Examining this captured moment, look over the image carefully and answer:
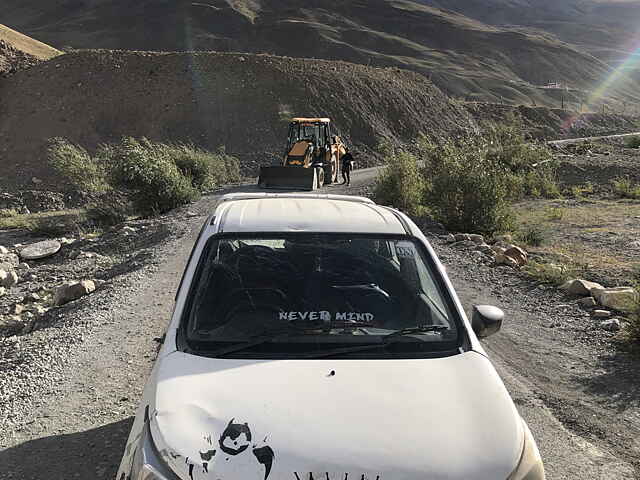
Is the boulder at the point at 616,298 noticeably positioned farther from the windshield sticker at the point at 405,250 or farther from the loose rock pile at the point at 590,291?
the windshield sticker at the point at 405,250

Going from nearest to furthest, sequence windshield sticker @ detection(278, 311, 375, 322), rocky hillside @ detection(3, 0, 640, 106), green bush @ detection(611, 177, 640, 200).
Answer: windshield sticker @ detection(278, 311, 375, 322) < green bush @ detection(611, 177, 640, 200) < rocky hillside @ detection(3, 0, 640, 106)

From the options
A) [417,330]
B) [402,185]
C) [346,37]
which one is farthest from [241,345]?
[346,37]

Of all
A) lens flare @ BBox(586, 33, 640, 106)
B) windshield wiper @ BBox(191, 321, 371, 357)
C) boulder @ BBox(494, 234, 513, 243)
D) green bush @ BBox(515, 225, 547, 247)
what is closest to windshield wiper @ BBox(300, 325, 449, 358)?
windshield wiper @ BBox(191, 321, 371, 357)

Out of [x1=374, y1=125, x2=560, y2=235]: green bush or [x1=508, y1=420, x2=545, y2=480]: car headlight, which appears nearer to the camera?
[x1=508, y1=420, x2=545, y2=480]: car headlight

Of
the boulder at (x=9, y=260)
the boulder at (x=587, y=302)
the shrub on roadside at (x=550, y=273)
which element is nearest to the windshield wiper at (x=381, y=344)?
the boulder at (x=587, y=302)

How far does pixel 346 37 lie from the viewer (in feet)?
369

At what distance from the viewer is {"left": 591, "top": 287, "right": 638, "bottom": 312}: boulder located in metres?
7.61

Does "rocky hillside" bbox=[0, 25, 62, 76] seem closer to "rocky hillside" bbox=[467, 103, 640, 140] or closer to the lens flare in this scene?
"rocky hillside" bbox=[467, 103, 640, 140]

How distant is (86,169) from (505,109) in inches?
1933

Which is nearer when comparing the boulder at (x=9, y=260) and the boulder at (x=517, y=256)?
the boulder at (x=517, y=256)

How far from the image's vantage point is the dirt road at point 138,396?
4137 millimetres

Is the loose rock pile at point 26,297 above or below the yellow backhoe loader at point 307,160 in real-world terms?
above

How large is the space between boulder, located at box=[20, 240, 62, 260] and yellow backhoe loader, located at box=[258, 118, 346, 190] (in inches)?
333

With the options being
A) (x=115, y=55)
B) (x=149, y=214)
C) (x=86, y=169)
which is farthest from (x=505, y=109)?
(x=149, y=214)
